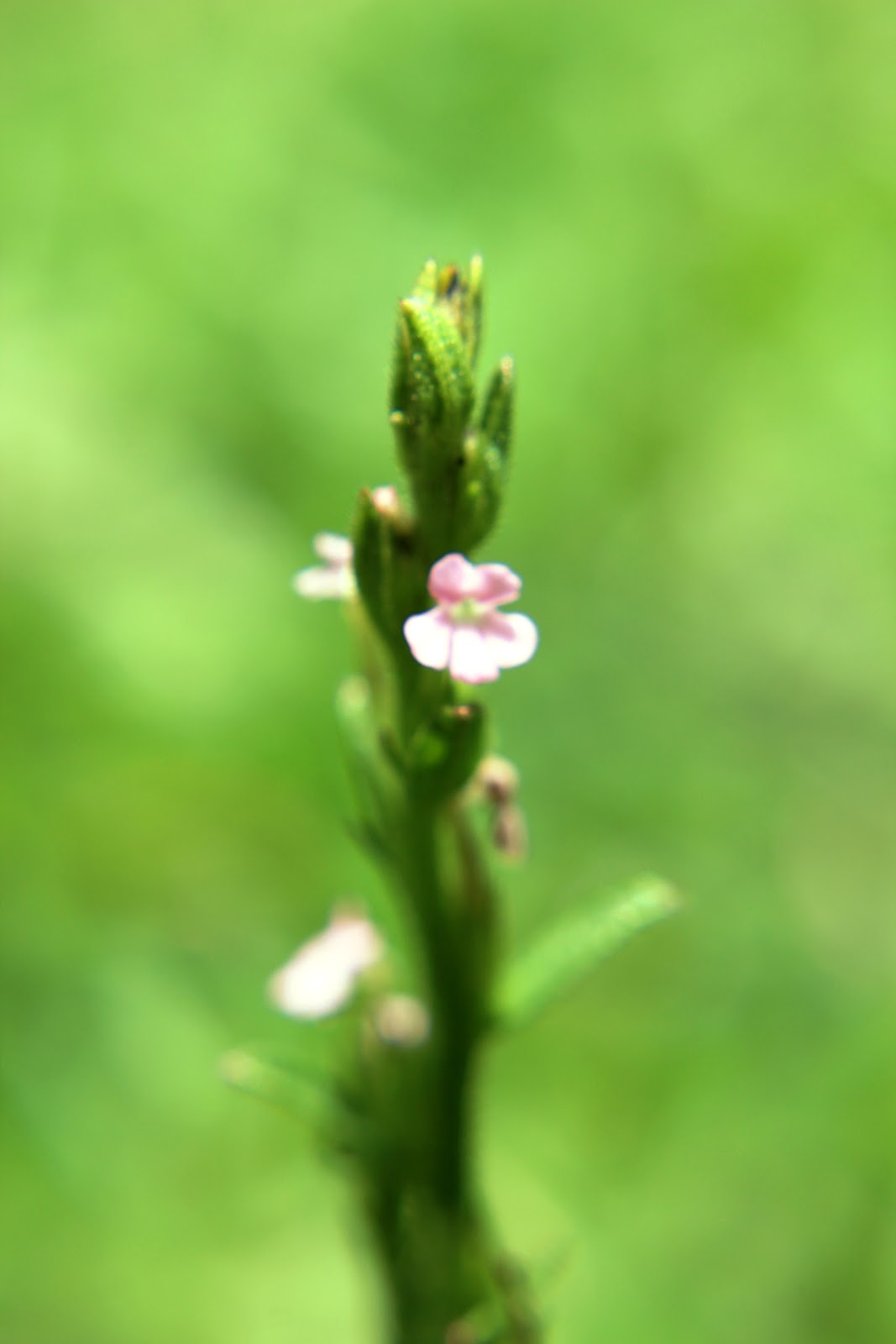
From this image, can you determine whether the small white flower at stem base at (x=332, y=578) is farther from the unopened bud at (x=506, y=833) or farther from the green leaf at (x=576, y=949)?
the green leaf at (x=576, y=949)

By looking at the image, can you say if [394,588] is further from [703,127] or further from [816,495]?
[703,127]

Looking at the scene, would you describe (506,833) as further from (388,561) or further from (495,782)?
(388,561)

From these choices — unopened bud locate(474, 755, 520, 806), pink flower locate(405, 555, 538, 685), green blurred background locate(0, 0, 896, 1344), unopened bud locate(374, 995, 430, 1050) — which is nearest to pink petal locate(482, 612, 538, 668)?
pink flower locate(405, 555, 538, 685)

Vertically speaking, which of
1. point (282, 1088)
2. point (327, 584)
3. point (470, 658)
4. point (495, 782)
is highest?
point (327, 584)

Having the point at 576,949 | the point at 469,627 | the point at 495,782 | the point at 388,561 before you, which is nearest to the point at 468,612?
the point at 469,627

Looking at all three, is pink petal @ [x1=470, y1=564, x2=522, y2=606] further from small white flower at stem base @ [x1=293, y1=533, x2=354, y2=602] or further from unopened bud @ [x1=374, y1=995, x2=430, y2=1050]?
unopened bud @ [x1=374, y1=995, x2=430, y2=1050]

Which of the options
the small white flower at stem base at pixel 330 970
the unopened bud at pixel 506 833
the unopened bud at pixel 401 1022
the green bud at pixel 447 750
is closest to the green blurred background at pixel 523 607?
the small white flower at stem base at pixel 330 970

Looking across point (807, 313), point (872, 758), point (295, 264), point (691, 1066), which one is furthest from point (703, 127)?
point (691, 1066)
